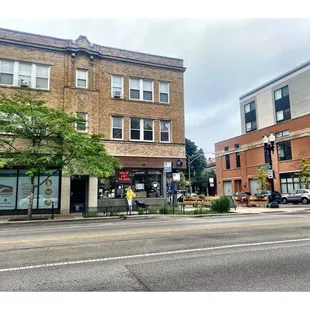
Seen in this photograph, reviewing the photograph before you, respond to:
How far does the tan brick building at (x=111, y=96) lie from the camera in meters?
20.6

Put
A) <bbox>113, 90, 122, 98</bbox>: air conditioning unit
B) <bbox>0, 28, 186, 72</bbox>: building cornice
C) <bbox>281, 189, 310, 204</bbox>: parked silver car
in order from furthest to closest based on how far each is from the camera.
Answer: <bbox>281, 189, 310, 204</bbox>: parked silver car
<bbox>113, 90, 122, 98</bbox>: air conditioning unit
<bbox>0, 28, 186, 72</bbox>: building cornice

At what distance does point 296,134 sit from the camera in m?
38.2

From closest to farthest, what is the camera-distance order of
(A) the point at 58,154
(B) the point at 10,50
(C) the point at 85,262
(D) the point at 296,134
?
(C) the point at 85,262 < (A) the point at 58,154 < (B) the point at 10,50 < (D) the point at 296,134

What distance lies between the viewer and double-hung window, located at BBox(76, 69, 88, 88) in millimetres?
21922

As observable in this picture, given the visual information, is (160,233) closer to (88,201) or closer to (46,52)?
(88,201)

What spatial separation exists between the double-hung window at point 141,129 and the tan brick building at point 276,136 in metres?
23.1

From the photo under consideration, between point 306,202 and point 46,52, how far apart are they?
28.6 m

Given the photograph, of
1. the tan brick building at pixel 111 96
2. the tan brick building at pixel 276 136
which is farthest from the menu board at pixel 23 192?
the tan brick building at pixel 276 136

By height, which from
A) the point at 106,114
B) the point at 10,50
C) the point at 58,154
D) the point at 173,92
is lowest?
the point at 58,154

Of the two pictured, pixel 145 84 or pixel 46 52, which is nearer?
pixel 46 52

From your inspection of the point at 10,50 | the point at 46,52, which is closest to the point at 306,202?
the point at 46,52

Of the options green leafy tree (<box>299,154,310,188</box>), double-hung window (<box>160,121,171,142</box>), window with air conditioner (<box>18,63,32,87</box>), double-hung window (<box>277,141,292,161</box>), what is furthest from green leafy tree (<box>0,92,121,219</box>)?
double-hung window (<box>277,141,292,161</box>)

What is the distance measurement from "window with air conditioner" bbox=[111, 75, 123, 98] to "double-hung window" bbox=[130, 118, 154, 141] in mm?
2237

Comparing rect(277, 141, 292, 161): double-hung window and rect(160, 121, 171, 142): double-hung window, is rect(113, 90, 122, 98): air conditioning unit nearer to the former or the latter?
rect(160, 121, 171, 142): double-hung window
